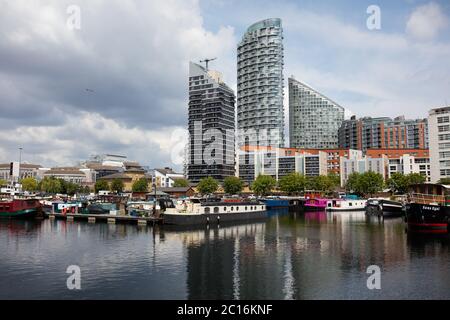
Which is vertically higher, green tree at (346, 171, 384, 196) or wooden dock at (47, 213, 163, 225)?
green tree at (346, 171, 384, 196)

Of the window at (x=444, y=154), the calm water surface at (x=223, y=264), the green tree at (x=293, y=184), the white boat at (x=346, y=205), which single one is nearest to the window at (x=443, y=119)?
the window at (x=444, y=154)

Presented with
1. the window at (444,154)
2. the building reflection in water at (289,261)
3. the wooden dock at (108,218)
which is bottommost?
the building reflection in water at (289,261)

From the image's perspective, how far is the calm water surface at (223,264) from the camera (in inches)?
1151

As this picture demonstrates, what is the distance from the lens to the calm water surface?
29.2 m

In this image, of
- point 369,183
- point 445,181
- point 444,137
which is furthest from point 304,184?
point 445,181

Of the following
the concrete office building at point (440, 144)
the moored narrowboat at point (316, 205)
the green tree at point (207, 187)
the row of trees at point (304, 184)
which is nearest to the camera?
the concrete office building at point (440, 144)

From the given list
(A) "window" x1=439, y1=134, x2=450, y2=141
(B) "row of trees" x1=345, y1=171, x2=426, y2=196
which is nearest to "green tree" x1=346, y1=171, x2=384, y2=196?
(B) "row of trees" x1=345, y1=171, x2=426, y2=196

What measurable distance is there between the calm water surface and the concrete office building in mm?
61640

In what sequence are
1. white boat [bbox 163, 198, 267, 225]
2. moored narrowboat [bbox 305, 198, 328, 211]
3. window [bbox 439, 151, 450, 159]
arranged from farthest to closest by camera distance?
moored narrowboat [bbox 305, 198, 328, 211], window [bbox 439, 151, 450, 159], white boat [bbox 163, 198, 267, 225]

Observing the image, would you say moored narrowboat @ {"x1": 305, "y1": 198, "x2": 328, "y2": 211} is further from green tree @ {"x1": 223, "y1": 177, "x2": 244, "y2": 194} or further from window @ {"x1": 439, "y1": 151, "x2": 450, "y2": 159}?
green tree @ {"x1": 223, "y1": 177, "x2": 244, "y2": 194}

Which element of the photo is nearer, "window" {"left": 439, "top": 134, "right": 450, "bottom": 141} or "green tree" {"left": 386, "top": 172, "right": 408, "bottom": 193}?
"window" {"left": 439, "top": 134, "right": 450, "bottom": 141}

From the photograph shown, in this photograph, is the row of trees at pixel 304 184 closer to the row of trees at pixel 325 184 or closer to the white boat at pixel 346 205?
the row of trees at pixel 325 184

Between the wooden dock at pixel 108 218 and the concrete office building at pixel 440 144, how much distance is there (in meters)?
84.1
